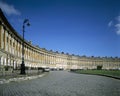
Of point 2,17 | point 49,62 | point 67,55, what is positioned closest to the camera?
point 2,17

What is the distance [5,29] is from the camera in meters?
45.8

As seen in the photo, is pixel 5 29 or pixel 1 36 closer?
pixel 1 36

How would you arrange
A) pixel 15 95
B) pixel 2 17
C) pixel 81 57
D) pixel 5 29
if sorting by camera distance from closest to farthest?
pixel 15 95 < pixel 2 17 < pixel 5 29 < pixel 81 57

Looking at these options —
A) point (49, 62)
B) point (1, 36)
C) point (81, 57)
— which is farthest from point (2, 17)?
point (81, 57)

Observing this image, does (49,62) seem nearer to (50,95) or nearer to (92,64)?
(92,64)

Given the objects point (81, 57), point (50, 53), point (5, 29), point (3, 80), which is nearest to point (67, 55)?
point (81, 57)

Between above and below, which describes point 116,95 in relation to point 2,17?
below

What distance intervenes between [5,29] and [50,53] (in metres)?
92.8

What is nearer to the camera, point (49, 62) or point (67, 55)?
point (49, 62)

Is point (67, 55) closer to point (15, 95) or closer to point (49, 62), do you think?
point (49, 62)

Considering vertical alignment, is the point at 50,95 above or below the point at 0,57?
below

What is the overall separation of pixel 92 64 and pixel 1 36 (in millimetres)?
161512

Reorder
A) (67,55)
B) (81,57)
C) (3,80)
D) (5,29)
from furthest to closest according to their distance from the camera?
(81,57)
(67,55)
(5,29)
(3,80)

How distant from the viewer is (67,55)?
17050cm
